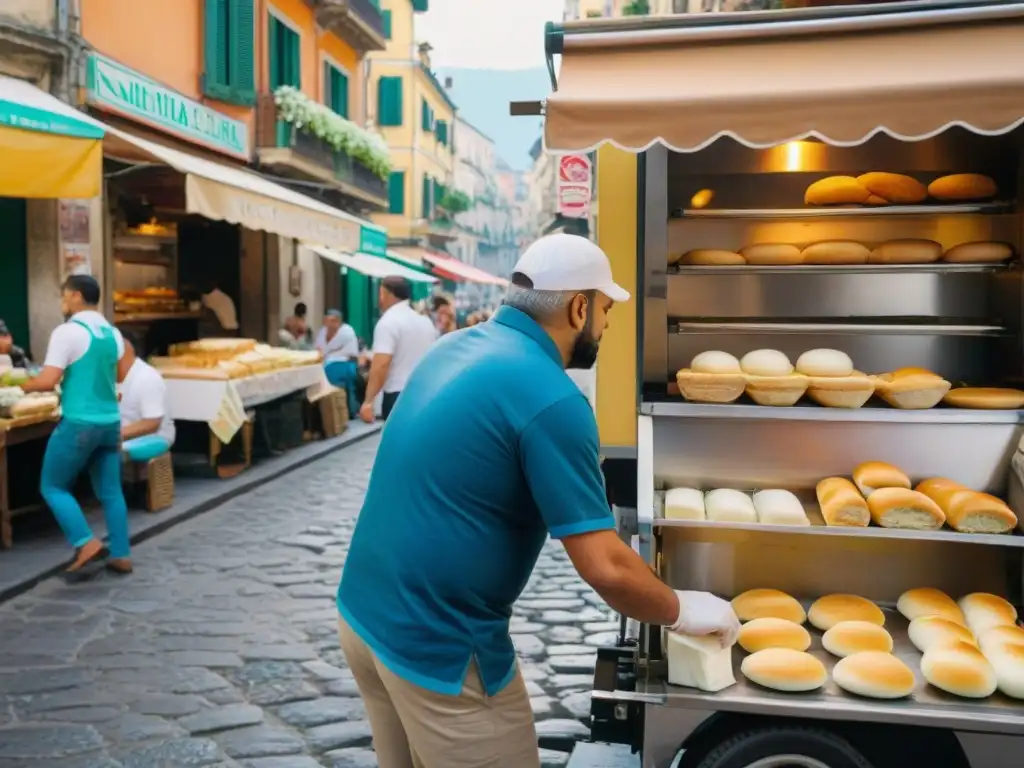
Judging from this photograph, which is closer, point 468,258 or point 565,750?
point 565,750

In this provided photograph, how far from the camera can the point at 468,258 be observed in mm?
76500

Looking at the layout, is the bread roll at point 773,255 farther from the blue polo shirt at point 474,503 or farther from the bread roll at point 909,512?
the blue polo shirt at point 474,503

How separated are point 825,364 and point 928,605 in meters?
0.98

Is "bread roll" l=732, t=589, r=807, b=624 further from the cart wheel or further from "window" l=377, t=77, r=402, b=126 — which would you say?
"window" l=377, t=77, r=402, b=126

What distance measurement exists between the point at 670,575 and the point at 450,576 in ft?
6.70

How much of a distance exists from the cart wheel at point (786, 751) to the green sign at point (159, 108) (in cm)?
1075

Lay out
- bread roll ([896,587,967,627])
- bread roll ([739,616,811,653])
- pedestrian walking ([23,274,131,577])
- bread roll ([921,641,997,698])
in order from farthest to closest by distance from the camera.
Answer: pedestrian walking ([23,274,131,577]) → bread roll ([896,587,967,627]) → bread roll ([739,616,811,653]) → bread roll ([921,641,997,698])

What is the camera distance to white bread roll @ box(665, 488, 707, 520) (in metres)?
3.76

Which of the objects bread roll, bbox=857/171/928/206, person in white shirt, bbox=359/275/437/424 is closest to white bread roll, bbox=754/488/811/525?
bread roll, bbox=857/171/928/206

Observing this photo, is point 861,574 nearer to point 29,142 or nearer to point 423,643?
point 423,643

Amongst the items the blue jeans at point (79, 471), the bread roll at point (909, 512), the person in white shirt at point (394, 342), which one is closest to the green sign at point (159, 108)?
the person in white shirt at point (394, 342)

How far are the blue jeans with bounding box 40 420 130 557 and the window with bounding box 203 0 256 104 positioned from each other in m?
9.54

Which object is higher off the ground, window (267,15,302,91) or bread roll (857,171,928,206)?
window (267,15,302,91)

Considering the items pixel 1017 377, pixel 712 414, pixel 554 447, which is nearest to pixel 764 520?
pixel 712 414
